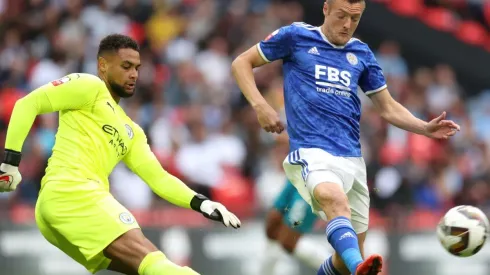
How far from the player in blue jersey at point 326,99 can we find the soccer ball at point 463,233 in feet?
2.27

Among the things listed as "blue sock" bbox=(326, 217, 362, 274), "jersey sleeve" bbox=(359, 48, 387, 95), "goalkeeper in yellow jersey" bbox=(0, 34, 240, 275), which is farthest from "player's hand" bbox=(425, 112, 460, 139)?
"goalkeeper in yellow jersey" bbox=(0, 34, 240, 275)

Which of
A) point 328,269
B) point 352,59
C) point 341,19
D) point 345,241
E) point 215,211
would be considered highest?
point 341,19

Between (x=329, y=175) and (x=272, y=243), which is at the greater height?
(x=329, y=175)

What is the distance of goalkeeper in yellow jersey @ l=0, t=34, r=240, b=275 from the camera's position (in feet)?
25.7

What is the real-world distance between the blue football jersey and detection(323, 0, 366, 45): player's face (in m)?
0.10

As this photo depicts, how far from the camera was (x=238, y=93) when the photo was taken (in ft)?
54.4

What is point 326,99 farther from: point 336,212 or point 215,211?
point 215,211

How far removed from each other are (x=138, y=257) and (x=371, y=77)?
2541 millimetres

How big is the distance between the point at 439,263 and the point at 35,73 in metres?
5.94

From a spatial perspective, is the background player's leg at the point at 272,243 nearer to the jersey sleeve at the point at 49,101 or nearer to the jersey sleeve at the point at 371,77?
the jersey sleeve at the point at 371,77

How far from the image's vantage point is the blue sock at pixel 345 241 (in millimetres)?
7820

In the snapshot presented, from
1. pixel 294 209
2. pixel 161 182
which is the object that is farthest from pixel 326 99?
pixel 294 209

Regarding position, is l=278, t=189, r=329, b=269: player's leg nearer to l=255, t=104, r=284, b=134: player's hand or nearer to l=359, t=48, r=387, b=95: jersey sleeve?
l=359, t=48, r=387, b=95: jersey sleeve

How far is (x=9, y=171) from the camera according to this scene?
772cm
